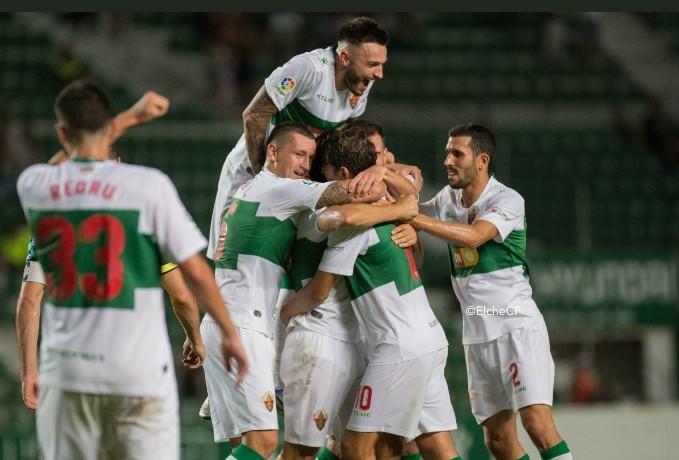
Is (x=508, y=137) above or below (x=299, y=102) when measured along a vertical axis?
below

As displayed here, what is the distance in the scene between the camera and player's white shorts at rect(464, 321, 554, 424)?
21.6 ft

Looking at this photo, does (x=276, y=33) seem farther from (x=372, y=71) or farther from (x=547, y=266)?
(x=372, y=71)

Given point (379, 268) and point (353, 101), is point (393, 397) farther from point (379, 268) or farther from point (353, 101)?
point (353, 101)

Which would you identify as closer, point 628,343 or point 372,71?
point 372,71

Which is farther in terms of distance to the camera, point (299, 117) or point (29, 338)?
point (299, 117)

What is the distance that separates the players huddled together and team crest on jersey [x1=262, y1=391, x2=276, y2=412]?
1 centimetres

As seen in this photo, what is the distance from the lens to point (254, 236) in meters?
5.91

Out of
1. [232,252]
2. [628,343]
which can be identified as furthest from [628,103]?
[232,252]

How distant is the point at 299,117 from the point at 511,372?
2.15 metres

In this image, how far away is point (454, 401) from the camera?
12.4 m

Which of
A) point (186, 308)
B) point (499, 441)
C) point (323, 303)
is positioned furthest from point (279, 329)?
point (499, 441)

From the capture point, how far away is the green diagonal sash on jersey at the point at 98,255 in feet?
14.1

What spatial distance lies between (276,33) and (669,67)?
703 cm

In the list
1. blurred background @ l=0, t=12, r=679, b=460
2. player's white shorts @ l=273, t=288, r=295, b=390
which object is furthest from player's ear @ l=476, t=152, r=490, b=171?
blurred background @ l=0, t=12, r=679, b=460
